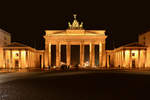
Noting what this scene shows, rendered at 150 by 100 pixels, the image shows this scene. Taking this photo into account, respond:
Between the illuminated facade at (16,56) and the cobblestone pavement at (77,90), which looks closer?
→ the cobblestone pavement at (77,90)

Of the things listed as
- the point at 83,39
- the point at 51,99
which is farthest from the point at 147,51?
the point at 51,99

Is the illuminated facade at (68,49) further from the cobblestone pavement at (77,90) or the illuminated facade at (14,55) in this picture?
the cobblestone pavement at (77,90)

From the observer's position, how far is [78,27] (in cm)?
6569

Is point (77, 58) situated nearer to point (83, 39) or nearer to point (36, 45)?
point (83, 39)

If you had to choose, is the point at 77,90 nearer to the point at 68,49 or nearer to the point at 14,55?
the point at 14,55

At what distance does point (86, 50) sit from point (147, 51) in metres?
33.9

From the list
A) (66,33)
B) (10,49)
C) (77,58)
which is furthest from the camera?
(77,58)

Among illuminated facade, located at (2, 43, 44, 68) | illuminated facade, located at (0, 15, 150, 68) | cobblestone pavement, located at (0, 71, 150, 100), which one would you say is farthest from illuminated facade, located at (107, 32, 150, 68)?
cobblestone pavement, located at (0, 71, 150, 100)

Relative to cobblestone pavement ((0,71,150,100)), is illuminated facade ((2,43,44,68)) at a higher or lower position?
higher

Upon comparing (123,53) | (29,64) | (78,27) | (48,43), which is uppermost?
(78,27)

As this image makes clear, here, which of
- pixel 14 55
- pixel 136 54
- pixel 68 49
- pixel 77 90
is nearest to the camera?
pixel 77 90

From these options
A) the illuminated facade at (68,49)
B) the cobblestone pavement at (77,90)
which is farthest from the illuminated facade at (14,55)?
the cobblestone pavement at (77,90)

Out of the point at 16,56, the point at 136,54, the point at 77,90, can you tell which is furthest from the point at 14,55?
the point at 77,90

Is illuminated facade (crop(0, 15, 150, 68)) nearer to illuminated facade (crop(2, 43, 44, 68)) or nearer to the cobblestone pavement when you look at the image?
illuminated facade (crop(2, 43, 44, 68))
